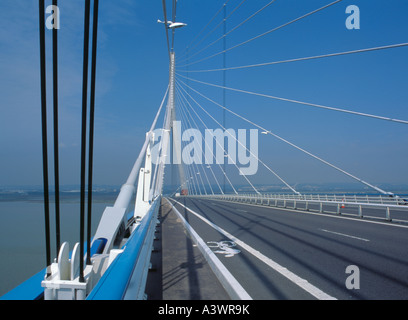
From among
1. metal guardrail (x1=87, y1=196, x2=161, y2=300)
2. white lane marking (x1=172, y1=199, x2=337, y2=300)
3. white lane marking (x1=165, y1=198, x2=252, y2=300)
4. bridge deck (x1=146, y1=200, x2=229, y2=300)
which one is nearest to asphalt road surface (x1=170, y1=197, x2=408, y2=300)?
white lane marking (x1=172, y1=199, x2=337, y2=300)

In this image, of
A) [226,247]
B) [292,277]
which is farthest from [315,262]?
[226,247]

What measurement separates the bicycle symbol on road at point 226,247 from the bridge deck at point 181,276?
1.86 feet

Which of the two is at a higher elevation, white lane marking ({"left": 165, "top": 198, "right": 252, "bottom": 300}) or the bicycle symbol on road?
white lane marking ({"left": 165, "top": 198, "right": 252, "bottom": 300})

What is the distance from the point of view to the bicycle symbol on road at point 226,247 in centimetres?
833

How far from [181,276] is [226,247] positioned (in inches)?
132

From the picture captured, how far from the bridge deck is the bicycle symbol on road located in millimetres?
568

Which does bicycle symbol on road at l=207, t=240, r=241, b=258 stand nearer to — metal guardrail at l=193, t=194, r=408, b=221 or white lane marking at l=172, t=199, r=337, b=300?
white lane marking at l=172, t=199, r=337, b=300

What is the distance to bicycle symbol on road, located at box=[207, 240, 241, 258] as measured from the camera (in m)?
8.33

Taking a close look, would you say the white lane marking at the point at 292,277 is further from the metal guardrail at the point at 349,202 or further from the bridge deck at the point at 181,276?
the metal guardrail at the point at 349,202

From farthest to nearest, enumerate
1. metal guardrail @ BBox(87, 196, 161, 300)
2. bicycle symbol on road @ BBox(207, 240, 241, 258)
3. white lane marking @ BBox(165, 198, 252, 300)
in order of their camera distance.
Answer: bicycle symbol on road @ BBox(207, 240, 241, 258) < white lane marking @ BBox(165, 198, 252, 300) < metal guardrail @ BBox(87, 196, 161, 300)
